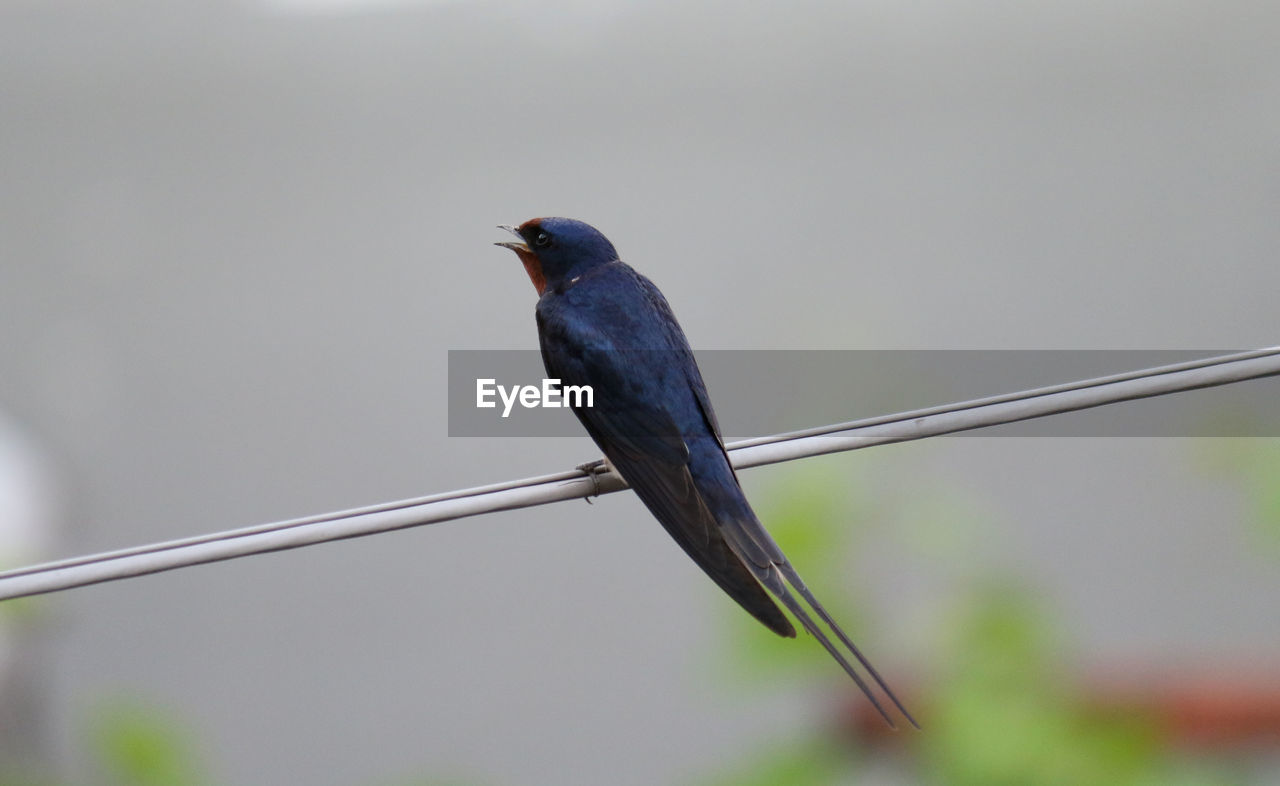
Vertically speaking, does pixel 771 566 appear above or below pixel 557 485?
below

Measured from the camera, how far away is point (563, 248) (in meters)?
1.49

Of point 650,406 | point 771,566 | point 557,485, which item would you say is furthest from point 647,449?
point 557,485

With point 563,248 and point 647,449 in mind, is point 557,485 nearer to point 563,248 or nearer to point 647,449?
point 647,449

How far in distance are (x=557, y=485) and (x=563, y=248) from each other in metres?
0.60

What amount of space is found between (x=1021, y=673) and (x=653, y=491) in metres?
0.77

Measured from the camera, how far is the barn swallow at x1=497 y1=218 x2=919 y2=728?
3.80 ft

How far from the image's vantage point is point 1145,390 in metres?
0.99

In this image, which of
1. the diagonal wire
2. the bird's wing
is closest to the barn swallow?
the bird's wing

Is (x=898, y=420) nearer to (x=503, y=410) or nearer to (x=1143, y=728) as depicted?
(x=1143, y=728)

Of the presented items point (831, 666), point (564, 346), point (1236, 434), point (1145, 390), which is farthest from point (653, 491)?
point (1236, 434)

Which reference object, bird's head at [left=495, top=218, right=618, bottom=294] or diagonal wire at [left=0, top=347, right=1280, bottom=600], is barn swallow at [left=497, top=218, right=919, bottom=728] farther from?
diagonal wire at [left=0, top=347, right=1280, bottom=600]

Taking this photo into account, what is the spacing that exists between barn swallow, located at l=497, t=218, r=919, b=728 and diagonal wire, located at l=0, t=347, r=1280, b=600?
155 mm

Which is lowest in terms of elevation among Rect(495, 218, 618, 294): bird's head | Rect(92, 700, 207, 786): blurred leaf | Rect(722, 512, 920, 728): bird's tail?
Rect(92, 700, 207, 786): blurred leaf

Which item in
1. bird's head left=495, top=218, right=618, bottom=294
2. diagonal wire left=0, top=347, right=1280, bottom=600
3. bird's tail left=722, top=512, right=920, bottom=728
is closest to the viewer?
diagonal wire left=0, top=347, right=1280, bottom=600
